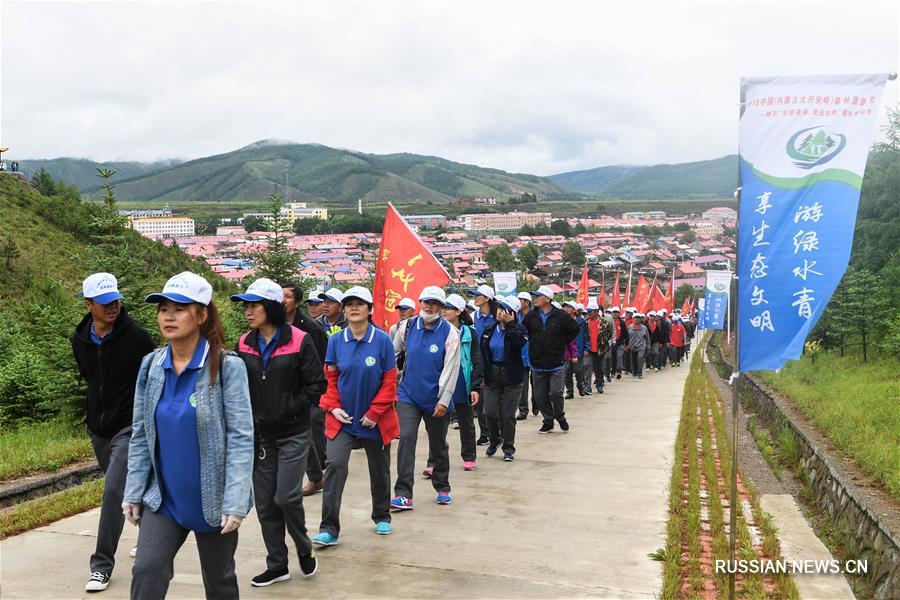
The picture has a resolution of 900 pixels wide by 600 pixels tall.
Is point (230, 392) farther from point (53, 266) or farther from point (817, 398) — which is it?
point (53, 266)

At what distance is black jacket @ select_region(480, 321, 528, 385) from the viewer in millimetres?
9688

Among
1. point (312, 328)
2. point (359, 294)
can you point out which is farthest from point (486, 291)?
point (359, 294)

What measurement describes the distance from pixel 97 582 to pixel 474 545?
2624mm

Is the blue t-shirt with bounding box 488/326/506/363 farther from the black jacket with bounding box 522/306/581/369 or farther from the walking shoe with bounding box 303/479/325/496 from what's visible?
the walking shoe with bounding box 303/479/325/496

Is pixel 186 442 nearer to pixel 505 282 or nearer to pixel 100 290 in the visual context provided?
pixel 100 290

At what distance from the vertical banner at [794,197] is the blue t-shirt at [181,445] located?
3396mm

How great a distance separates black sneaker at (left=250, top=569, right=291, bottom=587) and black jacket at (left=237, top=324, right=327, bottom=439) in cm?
88

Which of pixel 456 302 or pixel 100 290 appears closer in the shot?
pixel 100 290

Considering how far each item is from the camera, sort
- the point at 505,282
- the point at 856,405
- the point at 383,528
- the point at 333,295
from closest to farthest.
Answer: the point at 383,528, the point at 333,295, the point at 856,405, the point at 505,282

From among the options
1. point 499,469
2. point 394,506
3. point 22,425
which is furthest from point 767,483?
point 22,425

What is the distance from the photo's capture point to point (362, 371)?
20.2 ft

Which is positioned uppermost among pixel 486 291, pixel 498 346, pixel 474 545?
pixel 486 291

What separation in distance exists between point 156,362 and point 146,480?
546 mm

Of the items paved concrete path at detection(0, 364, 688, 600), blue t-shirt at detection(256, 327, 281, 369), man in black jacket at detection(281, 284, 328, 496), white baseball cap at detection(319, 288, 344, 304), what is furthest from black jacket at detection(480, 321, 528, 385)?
blue t-shirt at detection(256, 327, 281, 369)
